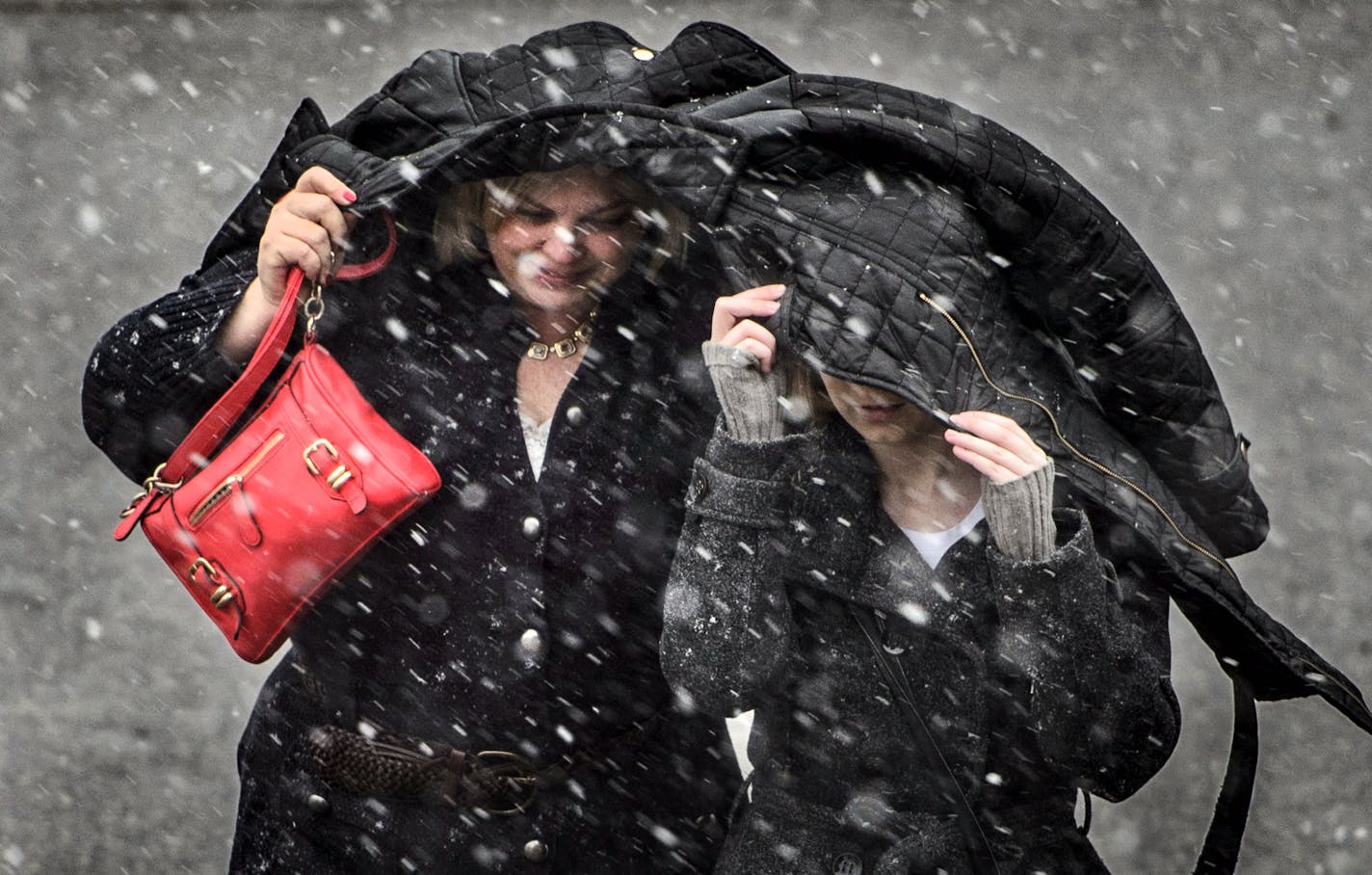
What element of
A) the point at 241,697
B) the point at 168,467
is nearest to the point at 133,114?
the point at 241,697

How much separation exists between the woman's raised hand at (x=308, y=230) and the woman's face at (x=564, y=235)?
11.0 inches

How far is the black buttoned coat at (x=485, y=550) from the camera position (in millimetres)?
3014

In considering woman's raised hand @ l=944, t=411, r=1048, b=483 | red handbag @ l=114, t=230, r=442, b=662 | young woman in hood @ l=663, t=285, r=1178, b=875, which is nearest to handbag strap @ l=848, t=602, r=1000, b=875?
young woman in hood @ l=663, t=285, r=1178, b=875

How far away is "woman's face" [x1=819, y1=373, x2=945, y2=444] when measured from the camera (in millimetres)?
2604

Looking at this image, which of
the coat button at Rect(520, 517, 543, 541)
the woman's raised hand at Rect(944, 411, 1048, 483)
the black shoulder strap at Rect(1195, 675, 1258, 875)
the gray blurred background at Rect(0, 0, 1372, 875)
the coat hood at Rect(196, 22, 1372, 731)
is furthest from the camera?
A: the gray blurred background at Rect(0, 0, 1372, 875)

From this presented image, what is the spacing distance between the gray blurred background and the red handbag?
2.28 meters

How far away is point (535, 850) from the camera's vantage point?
3.03 m

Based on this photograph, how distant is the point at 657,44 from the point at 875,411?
2.58 meters

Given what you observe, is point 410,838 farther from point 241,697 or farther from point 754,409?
point 241,697

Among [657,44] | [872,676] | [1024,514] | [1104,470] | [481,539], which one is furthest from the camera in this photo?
[657,44]

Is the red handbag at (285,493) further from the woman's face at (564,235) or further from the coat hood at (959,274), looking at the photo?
the coat hood at (959,274)

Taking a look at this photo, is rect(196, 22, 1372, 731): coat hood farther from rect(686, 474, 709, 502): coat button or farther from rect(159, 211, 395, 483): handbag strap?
rect(686, 474, 709, 502): coat button

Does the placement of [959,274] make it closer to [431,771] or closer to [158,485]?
[431,771]

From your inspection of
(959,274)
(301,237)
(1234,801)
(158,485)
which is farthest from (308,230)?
(1234,801)
